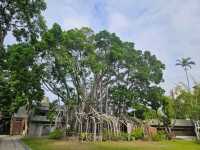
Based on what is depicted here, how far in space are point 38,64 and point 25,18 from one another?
52.2ft

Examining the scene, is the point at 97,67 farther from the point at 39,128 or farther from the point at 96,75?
the point at 39,128

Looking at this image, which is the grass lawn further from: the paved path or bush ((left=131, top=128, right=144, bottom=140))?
bush ((left=131, top=128, right=144, bottom=140))

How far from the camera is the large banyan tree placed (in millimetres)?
26781

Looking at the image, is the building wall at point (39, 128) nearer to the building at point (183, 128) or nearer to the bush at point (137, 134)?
the bush at point (137, 134)

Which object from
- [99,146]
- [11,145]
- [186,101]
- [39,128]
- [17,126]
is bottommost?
[99,146]

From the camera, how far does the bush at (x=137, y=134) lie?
93.6 feet

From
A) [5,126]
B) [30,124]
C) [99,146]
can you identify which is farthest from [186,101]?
[5,126]

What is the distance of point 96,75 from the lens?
29453 millimetres

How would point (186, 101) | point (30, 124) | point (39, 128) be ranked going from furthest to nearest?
point (39, 128)
point (30, 124)
point (186, 101)

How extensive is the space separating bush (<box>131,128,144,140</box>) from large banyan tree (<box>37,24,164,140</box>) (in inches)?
75.2

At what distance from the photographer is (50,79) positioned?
28016 millimetres

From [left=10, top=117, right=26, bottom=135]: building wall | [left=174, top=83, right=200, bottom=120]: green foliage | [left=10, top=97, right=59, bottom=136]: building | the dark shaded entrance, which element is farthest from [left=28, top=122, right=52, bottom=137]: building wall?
[left=174, top=83, right=200, bottom=120]: green foliage

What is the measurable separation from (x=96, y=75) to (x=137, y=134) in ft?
26.4

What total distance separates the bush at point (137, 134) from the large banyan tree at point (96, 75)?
6.27ft
